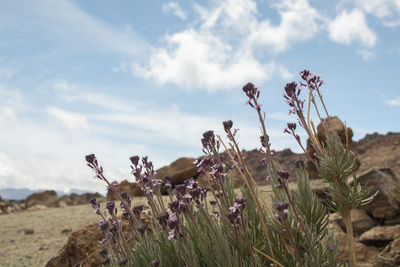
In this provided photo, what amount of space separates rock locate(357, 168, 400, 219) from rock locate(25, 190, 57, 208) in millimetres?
25950

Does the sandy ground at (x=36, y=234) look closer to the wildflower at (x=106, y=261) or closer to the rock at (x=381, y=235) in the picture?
the rock at (x=381, y=235)

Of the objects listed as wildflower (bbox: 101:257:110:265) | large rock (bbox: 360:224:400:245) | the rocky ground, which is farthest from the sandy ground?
wildflower (bbox: 101:257:110:265)

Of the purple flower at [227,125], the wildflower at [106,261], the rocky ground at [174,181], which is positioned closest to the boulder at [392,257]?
the rocky ground at [174,181]

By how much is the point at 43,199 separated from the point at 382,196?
93.6 feet

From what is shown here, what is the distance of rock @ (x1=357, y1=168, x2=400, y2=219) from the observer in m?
8.02

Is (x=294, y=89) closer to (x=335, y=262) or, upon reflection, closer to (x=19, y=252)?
(x=335, y=262)

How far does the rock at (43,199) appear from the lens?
93.9ft

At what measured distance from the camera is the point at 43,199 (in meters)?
29.6

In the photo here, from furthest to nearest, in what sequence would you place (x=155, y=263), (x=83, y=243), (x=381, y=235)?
(x=381, y=235)
(x=83, y=243)
(x=155, y=263)

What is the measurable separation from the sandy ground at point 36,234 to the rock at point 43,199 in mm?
8235

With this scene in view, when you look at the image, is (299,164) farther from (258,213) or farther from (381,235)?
(381,235)

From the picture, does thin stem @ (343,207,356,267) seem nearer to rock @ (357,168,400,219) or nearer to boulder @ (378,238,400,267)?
boulder @ (378,238,400,267)

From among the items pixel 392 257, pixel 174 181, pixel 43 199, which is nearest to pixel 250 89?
pixel 392 257

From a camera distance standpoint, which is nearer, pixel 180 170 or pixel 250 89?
pixel 250 89
